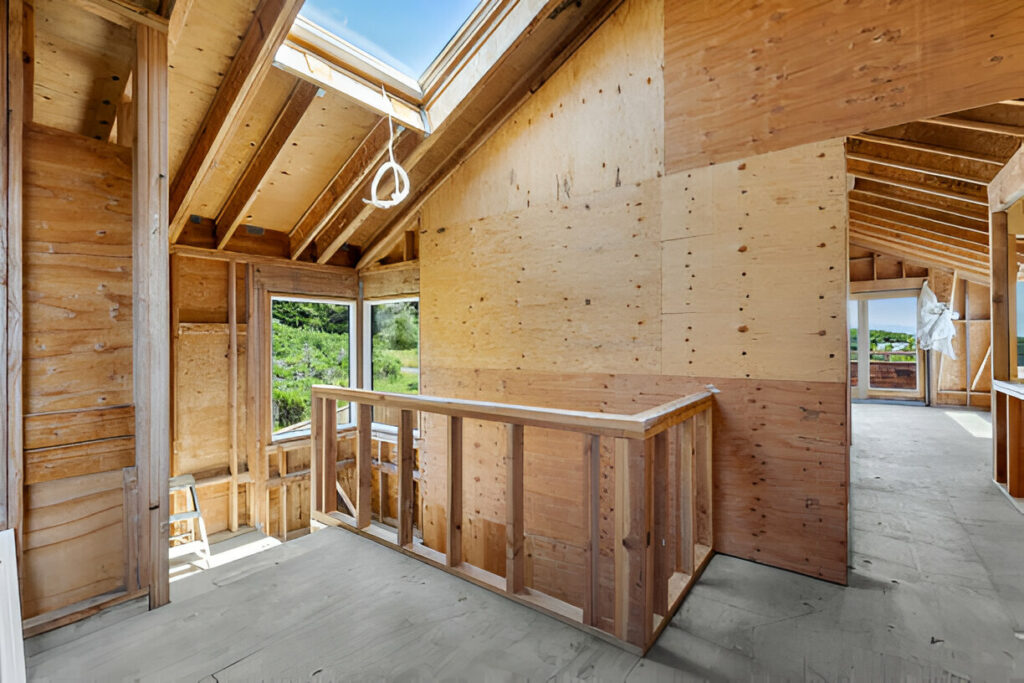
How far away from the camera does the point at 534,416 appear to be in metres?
1.82

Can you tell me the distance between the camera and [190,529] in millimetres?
5004

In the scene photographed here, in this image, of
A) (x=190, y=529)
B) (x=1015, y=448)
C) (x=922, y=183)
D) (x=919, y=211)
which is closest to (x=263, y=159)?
(x=190, y=529)

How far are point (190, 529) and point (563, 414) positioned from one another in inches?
203

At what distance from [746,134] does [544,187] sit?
1360mm

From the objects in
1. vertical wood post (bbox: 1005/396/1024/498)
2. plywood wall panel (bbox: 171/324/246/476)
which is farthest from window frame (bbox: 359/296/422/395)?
vertical wood post (bbox: 1005/396/1024/498)

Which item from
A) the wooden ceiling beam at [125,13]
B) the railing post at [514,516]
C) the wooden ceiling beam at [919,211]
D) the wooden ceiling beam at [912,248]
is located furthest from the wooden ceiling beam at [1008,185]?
the wooden ceiling beam at [125,13]

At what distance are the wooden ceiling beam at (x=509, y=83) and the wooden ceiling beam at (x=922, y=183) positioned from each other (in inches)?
107

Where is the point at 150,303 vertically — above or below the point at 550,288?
below

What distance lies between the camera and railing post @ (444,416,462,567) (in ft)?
6.84

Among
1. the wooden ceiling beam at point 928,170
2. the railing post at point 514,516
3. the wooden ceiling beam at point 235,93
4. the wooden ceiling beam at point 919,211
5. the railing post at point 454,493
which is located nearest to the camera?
the railing post at point 514,516

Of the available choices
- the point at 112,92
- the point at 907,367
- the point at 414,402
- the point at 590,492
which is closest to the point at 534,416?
the point at 590,492

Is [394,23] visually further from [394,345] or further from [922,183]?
[922,183]

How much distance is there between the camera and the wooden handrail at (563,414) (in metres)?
1.59

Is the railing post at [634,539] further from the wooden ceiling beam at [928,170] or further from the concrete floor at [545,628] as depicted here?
the wooden ceiling beam at [928,170]
